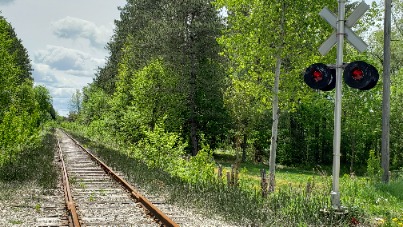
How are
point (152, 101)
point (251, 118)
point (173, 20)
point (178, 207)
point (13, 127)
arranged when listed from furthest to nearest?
point (251, 118) < point (173, 20) < point (152, 101) < point (13, 127) < point (178, 207)

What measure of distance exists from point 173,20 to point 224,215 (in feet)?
75.4

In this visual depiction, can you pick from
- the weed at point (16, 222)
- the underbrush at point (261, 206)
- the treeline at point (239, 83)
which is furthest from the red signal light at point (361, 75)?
the treeline at point (239, 83)

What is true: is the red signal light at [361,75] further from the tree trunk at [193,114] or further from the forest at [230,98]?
the tree trunk at [193,114]

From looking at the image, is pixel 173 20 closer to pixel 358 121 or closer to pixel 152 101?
pixel 152 101

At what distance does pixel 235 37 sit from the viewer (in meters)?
16.5

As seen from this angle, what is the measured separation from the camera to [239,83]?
56.9ft

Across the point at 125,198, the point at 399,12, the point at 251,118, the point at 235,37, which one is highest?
the point at 399,12

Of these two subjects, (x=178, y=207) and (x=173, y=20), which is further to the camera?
(x=173, y=20)

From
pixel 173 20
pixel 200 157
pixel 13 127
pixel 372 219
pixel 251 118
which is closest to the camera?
pixel 372 219

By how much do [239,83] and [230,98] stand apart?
13919mm

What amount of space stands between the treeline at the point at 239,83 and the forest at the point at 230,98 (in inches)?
3.1

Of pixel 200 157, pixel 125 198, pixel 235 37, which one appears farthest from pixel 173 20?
pixel 125 198

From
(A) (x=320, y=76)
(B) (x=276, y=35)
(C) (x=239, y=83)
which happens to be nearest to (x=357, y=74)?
(A) (x=320, y=76)

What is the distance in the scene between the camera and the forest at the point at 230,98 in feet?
52.4
